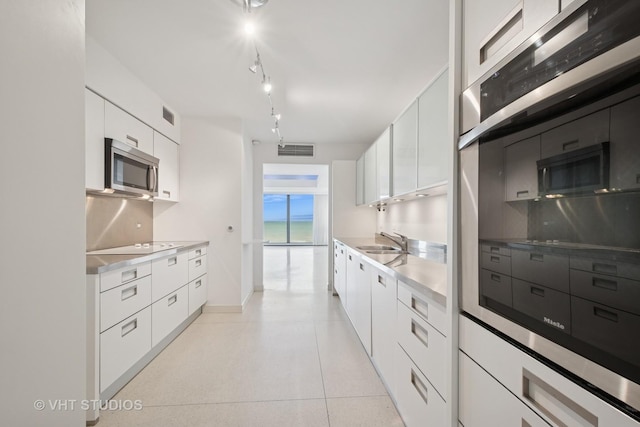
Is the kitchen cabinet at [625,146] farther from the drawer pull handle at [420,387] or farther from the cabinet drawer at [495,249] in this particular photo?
the drawer pull handle at [420,387]

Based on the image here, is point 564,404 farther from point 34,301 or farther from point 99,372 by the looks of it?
point 99,372

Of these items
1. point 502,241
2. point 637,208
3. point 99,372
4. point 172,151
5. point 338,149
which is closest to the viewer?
point 637,208

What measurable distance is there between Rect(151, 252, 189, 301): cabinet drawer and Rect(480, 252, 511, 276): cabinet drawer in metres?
2.49

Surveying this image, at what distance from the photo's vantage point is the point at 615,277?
1.61 feet

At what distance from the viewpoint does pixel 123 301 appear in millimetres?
1946

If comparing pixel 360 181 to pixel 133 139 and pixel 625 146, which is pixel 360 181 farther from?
pixel 625 146

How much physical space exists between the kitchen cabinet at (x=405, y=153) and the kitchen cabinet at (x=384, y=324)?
2.54 feet

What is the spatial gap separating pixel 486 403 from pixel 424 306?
0.51m

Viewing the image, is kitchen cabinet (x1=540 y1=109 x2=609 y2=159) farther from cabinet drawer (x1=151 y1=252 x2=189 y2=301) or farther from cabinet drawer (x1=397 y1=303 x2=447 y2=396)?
cabinet drawer (x1=151 y1=252 x2=189 y2=301)

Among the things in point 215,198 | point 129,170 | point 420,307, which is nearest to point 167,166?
point 215,198

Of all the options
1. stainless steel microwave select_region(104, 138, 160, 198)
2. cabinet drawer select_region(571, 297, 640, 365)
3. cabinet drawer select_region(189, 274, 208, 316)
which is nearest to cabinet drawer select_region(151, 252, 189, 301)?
cabinet drawer select_region(189, 274, 208, 316)

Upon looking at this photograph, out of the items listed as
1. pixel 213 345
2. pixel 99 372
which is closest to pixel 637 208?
pixel 99 372

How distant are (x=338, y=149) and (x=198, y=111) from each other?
238 centimetres

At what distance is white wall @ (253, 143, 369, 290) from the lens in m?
4.71
